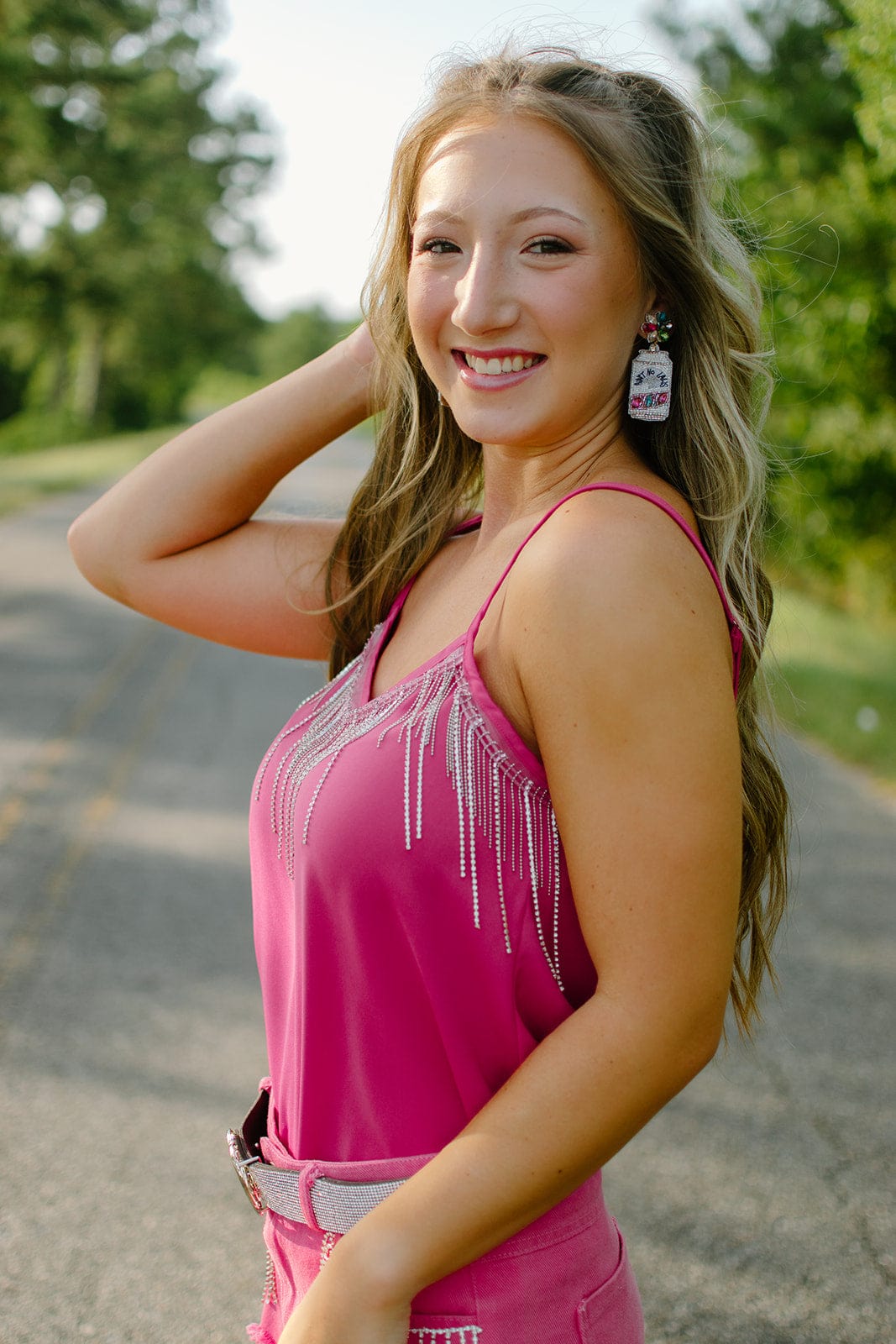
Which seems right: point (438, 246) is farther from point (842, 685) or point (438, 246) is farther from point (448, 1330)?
point (842, 685)

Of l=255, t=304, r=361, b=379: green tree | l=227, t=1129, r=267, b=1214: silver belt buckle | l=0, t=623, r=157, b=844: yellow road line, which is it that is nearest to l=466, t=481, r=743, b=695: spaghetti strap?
l=227, t=1129, r=267, b=1214: silver belt buckle

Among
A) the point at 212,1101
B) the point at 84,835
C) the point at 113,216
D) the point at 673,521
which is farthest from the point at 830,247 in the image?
the point at 113,216

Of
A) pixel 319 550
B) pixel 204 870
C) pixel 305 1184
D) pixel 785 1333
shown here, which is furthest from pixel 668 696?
pixel 204 870

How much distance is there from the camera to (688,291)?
1.47 m

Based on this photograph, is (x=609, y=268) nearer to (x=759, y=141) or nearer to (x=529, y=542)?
(x=529, y=542)

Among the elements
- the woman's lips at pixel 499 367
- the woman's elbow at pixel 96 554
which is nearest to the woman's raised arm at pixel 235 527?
the woman's elbow at pixel 96 554

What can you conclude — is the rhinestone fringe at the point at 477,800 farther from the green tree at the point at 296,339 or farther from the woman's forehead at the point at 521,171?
the green tree at the point at 296,339

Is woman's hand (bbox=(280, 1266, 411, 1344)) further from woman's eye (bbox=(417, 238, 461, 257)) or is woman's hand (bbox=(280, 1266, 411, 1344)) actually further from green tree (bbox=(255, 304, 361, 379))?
green tree (bbox=(255, 304, 361, 379))

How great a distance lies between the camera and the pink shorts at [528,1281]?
1295 mm

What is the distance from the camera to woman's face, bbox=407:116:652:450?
1.36 metres

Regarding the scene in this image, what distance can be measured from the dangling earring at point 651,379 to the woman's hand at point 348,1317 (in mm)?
956

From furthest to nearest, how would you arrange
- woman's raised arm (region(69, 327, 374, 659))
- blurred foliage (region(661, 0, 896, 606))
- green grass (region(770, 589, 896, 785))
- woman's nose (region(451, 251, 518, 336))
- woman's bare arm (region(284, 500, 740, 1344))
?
1. green grass (region(770, 589, 896, 785))
2. blurred foliage (region(661, 0, 896, 606))
3. woman's raised arm (region(69, 327, 374, 659))
4. woman's nose (region(451, 251, 518, 336))
5. woman's bare arm (region(284, 500, 740, 1344))

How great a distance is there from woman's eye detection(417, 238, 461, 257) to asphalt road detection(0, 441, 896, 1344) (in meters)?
0.82

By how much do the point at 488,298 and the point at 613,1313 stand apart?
1.10m
